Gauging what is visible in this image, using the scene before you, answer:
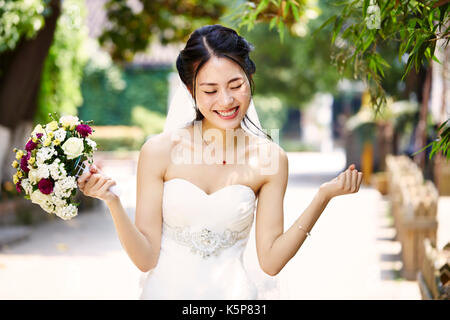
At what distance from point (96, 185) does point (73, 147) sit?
0.20 metres

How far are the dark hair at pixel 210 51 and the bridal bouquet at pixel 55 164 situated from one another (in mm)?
578

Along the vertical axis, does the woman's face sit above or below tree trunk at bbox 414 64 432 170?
below

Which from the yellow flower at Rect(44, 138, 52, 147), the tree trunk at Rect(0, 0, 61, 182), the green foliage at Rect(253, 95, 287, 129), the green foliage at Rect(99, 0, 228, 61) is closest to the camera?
the yellow flower at Rect(44, 138, 52, 147)

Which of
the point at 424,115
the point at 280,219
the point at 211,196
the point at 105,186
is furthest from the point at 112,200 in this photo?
the point at 424,115

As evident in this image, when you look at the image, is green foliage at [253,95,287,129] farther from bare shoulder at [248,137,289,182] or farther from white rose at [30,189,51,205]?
white rose at [30,189,51,205]

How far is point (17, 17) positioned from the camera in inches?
286

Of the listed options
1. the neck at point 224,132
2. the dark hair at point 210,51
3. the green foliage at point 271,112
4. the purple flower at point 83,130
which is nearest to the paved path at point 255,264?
the neck at point 224,132

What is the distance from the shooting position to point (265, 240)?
279 cm

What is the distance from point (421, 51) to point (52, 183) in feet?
5.32

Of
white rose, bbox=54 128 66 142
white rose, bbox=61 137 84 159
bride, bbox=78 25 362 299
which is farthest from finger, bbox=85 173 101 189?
bride, bbox=78 25 362 299

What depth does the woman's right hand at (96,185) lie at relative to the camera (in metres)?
2.42

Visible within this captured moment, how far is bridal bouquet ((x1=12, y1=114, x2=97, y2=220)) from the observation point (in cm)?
247

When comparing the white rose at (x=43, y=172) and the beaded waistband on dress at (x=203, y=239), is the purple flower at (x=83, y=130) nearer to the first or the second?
the white rose at (x=43, y=172)

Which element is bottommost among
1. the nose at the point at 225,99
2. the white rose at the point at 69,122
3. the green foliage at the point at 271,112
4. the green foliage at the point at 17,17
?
the white rose at the point at 69,122
